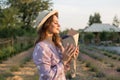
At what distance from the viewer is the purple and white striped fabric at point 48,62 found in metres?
3.22

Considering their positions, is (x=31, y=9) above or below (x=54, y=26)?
above

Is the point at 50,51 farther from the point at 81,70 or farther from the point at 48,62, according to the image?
the point at 81,70

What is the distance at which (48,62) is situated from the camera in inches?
127

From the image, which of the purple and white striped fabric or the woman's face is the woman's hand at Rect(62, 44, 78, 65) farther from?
the woman's face

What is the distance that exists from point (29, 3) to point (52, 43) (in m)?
58.1

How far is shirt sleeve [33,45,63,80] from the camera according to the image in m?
3.21

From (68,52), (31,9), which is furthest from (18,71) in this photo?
(31,9)

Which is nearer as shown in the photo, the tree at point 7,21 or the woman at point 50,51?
the woman at point 50,51

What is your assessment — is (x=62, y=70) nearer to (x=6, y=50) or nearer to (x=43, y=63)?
(x=43, y=63)

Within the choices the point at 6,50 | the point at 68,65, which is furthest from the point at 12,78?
the point at 6,50

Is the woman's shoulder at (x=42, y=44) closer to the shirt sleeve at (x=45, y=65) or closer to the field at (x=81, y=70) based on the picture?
the shirt sleeve at (x=45, y=65)

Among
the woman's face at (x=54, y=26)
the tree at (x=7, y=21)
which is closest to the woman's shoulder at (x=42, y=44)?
the woman's face at (x=54, y=26)

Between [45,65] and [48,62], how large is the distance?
5 cm

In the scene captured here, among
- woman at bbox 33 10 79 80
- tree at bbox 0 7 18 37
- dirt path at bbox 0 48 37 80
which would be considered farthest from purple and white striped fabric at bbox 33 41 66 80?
tree at bbox 0 7 18 37
